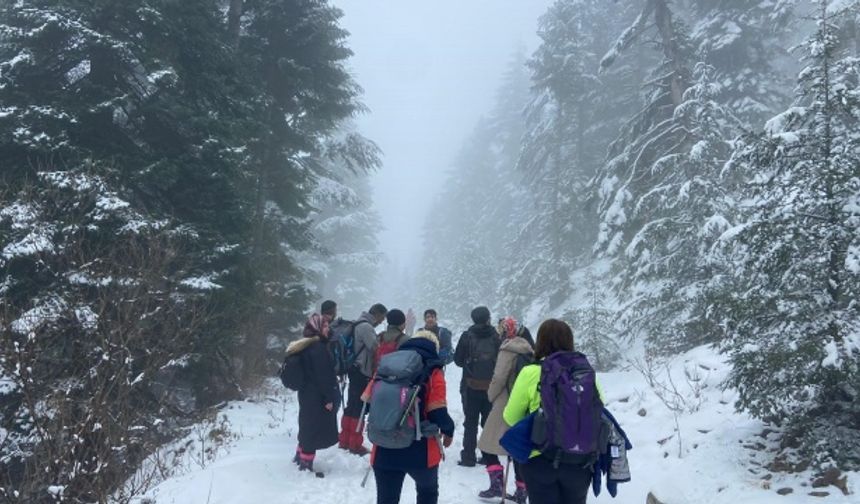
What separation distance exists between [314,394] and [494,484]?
2.85 meters

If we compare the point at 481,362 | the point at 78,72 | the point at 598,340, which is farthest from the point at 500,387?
the point at 598,340

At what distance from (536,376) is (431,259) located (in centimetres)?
5923

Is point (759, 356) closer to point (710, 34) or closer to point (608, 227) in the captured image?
point (608, 227)

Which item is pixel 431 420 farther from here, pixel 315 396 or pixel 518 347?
pixel 315 396

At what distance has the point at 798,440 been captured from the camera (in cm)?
638

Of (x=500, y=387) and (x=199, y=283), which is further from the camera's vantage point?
(x=199, y=283)

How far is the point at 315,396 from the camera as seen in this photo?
Result: 8320 mm

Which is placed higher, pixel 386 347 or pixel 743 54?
pixel 743 54

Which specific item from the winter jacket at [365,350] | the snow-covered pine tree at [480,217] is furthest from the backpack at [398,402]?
the snow-covered pine tree at [480,217]

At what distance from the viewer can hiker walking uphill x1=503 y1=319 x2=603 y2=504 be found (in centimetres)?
425

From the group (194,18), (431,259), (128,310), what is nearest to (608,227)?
(194,18)

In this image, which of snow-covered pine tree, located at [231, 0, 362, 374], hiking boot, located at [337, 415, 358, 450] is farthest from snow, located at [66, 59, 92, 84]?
hiking boot, located at [337, 415, 358, 450]

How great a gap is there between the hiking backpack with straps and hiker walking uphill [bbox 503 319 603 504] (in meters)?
0.97

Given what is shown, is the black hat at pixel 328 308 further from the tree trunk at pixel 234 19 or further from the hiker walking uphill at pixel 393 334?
the tree trunk at pixel 234 19
